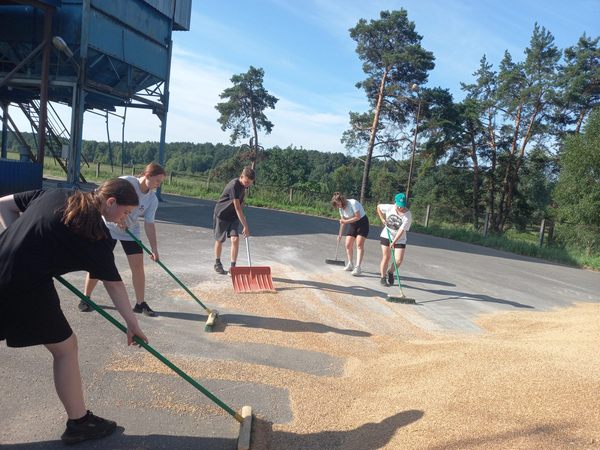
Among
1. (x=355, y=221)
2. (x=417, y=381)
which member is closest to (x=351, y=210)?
(x=355, y=221)

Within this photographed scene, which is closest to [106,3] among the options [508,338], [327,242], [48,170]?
[327,242]

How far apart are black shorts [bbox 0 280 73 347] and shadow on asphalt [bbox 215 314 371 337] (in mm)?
2622

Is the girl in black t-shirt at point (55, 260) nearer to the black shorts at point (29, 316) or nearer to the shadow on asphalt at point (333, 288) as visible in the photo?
the black shorts at point (29, 316)

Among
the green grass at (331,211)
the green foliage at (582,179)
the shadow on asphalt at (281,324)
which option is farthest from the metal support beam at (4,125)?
the green foliage at (582,179)

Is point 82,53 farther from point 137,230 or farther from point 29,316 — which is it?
point 29,316

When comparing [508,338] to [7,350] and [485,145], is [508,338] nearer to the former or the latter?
[7,350]

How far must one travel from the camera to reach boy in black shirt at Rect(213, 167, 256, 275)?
7148 mm

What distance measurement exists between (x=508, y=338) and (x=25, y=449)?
15.6 feet

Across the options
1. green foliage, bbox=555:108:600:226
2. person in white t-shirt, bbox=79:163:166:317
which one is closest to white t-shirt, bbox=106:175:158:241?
person in white t-shirt, bbox=79:163:166:317

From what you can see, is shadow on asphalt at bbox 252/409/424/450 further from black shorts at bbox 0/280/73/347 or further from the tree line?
the tree line

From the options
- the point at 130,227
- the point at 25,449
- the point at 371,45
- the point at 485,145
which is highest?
the point at 371,45

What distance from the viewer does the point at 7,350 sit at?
3.97 metres

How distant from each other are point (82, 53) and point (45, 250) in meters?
14.9

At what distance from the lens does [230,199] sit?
285 inches
